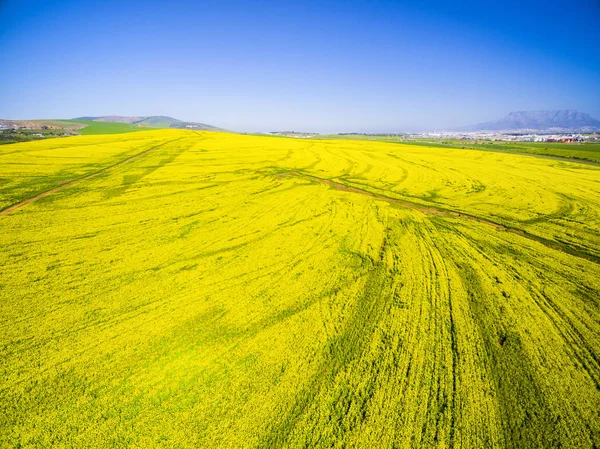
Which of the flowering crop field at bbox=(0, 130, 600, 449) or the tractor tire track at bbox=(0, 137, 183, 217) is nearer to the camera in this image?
the flowering crop field at bbox=(0, 130, 600, 449)

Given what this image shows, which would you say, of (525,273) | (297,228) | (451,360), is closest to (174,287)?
(297,228)

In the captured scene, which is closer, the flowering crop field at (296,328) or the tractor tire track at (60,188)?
the flowering crop field at (296,328)

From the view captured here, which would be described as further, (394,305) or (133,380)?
(394,305)

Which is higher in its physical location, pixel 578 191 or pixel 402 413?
pixel 578 191

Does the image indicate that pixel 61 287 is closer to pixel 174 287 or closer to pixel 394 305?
pixel 174 287

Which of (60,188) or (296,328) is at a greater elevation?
(60,188)

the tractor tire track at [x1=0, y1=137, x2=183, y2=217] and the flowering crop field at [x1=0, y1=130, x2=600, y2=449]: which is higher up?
the tractor tire track at [x1=0, y1=137, x2=183, y2=217]

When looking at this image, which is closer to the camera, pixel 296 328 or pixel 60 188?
pixel 296 328

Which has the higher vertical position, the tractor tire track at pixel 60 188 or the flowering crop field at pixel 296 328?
the tractor tire track at pixel 60 188
